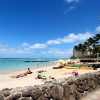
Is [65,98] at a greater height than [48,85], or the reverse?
[48,85]

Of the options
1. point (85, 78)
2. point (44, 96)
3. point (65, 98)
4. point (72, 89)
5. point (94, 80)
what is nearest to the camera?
point (44, 96)

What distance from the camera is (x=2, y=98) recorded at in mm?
3258

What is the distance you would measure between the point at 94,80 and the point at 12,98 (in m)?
4.01

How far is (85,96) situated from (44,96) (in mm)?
2095

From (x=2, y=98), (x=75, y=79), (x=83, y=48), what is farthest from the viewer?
(x=83, y=48)

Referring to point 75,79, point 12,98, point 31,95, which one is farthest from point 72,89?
point 12,98

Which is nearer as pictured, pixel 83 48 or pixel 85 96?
pixel 85 96

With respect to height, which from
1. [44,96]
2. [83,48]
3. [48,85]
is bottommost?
[44,96]

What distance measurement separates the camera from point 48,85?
4078 millimetres

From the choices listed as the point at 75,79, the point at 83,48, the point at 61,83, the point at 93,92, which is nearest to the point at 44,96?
the point at 61,83

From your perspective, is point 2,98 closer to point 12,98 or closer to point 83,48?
point 12,98

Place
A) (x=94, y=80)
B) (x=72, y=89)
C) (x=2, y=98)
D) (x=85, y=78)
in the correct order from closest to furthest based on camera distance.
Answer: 1. (x=2, y=98)
2. (x=72, y=89)
3. (x=85, y=78)
4. (x=94, y=80)

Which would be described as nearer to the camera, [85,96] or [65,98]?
[65,98]

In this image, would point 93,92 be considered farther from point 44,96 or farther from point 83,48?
point 83,48
